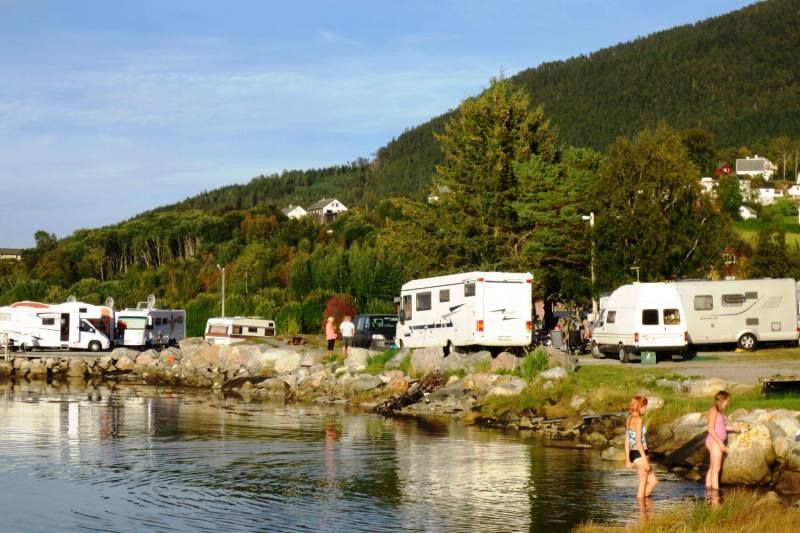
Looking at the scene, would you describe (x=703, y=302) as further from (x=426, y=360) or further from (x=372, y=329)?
(x=372, y=329)

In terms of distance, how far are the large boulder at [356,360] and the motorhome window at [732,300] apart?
560 inches

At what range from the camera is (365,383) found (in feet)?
131

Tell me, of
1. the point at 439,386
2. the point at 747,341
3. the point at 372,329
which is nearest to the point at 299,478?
the point at 439,386

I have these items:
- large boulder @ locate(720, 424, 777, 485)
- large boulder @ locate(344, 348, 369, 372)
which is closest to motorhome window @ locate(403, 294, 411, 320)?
large boulder @ locate(344, 348, 369, 372)

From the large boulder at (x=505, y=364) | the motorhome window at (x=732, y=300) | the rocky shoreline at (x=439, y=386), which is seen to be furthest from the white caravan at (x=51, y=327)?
the motorhome window at (x=732, y=300)

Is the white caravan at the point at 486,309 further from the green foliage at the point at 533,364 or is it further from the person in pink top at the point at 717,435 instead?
the person in pink top at the point at 717,435

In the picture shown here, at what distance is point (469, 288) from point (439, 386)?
4.80m

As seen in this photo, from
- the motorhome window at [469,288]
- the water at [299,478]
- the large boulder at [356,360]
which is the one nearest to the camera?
the water at [299,478]

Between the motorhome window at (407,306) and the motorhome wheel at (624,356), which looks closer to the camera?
the motorhome wheel at (624,356)

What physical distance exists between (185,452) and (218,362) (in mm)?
28676

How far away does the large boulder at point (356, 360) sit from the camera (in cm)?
4281

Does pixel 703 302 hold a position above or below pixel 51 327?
above

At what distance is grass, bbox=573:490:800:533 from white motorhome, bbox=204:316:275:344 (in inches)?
1948

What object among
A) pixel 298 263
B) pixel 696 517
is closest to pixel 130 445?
pixel 696 517
